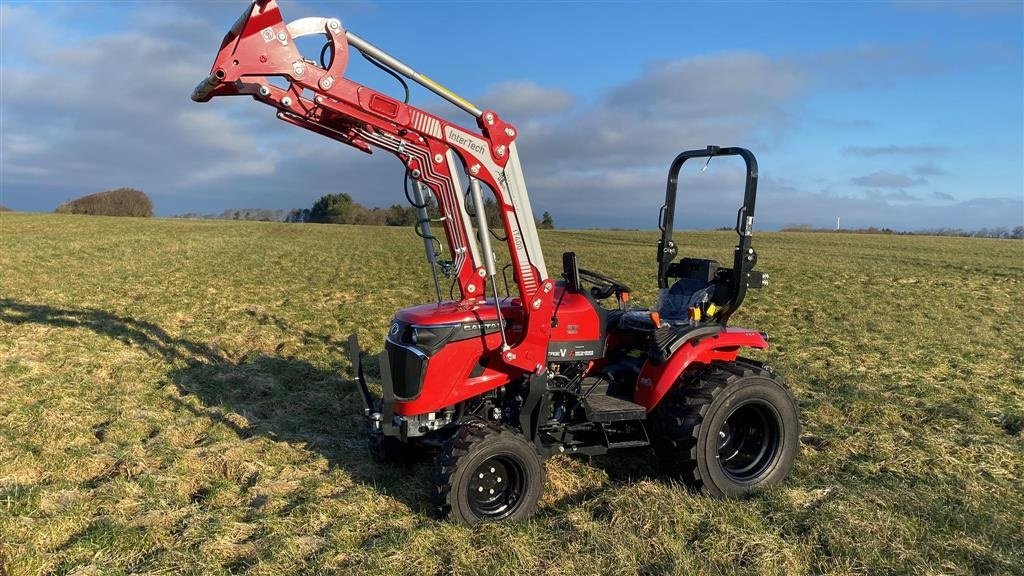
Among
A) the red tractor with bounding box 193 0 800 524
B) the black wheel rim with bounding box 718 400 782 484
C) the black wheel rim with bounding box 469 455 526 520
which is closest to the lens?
the red tractor with bounding box 193 0 800 524

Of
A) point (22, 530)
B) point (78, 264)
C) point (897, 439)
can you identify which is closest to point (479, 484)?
point (22, 530)

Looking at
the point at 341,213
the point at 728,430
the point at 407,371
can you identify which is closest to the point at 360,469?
the point at 407,371

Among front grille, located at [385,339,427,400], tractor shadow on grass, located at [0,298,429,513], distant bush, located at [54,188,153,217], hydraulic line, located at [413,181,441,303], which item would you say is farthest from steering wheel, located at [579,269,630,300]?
distant bush, located at [54,188,153,217]

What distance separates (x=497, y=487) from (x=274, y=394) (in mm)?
3910

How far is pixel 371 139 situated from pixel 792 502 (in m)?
3.78

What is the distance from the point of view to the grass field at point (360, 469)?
3887 millimetres

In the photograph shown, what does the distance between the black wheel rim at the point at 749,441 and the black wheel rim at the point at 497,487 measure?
1614 mm

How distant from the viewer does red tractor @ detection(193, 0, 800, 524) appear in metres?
4.15

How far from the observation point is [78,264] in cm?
1783

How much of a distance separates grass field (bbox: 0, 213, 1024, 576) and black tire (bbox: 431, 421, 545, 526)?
16cm

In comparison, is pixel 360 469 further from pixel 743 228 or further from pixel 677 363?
pixel 743 228

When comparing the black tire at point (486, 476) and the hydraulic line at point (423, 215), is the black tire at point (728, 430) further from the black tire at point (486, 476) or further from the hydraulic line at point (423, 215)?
the hydraulic line at point (423, 215)

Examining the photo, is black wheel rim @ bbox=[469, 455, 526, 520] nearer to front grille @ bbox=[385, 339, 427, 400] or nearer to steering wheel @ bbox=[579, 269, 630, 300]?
front grille @ bbox=[385, 339, 427, 400]

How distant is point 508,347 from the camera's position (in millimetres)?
4637
